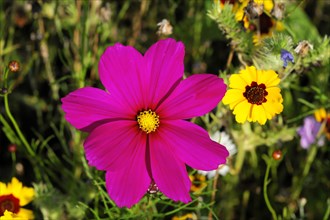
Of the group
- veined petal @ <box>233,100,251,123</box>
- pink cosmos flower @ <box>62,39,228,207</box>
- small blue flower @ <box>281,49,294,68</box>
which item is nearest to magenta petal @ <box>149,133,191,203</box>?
pink cosmos flower @ <box>62,39,228,207</box>

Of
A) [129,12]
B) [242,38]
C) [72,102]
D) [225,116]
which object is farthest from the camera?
[129,12]

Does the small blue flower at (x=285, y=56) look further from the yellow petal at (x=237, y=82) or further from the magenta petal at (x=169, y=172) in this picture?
the magenta petal at (x=169, y=172)

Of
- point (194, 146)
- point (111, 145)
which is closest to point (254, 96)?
point (194, 146)

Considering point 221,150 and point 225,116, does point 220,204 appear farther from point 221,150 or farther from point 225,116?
point 221,150

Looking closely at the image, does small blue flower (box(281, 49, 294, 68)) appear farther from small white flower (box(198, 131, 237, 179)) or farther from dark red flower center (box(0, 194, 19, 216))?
dark red flower center (box(0, 194, 19, 216))

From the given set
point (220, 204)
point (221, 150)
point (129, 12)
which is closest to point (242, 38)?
point (221, 150)

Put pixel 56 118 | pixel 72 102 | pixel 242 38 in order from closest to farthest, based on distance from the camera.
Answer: pixel 72 102
pixel 242 38
pixel 56 118

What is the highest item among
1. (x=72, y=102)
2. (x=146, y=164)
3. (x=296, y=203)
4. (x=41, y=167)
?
(x=72, y=102)

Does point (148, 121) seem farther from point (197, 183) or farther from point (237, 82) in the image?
point (197, 183)
